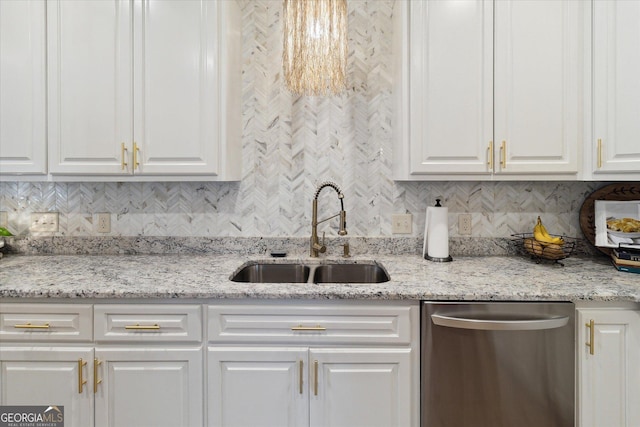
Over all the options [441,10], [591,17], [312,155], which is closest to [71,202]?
[312,155]

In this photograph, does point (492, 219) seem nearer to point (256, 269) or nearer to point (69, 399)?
point (256, 269)

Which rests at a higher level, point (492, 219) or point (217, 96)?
point (217, 96)

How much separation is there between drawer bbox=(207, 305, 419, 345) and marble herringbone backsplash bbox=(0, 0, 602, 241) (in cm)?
75

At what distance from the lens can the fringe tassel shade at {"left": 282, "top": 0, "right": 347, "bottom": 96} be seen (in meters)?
1.67

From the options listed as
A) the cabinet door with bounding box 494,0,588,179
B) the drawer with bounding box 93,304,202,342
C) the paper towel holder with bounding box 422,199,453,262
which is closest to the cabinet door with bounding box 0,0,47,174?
the drawer with bounding box 93,304,202,342

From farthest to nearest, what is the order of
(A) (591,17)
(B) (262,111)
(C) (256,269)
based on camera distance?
(B) (262,111), (C) (256,269), (A) (591,17)

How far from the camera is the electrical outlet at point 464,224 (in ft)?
6.97

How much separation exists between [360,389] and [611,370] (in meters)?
0.95

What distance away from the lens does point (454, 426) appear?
4.61 feet

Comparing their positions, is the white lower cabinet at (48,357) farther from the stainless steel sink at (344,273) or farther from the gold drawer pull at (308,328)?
the stainless steel sink at (344,273)

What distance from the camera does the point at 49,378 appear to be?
144 centimetres

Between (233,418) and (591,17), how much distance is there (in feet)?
7.61

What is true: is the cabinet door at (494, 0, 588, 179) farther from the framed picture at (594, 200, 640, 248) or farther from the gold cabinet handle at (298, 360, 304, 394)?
the gold cabinet handle at (298, 360, 304, 394)

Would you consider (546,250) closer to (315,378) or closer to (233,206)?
(315,378)
